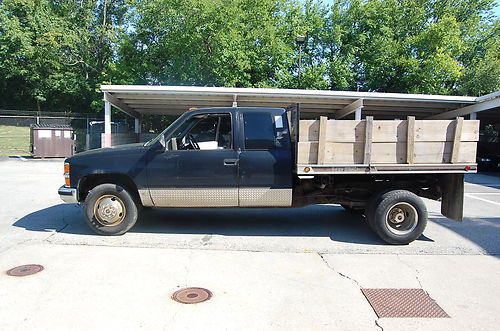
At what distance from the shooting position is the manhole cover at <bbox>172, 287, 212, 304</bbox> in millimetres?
4156

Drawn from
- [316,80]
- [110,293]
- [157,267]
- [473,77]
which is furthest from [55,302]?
[473,77]

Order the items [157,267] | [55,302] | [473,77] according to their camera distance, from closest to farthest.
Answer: [55,302]
[157,267]
[473,77]

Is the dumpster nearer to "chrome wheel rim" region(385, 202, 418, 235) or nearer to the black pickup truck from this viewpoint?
the black pickup truck

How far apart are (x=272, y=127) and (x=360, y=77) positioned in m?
24.8

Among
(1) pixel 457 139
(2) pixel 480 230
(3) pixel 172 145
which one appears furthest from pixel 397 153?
(3) pixel 172 145

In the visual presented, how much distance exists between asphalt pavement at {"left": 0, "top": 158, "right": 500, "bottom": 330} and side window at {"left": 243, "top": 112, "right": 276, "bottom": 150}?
1537 millimetres

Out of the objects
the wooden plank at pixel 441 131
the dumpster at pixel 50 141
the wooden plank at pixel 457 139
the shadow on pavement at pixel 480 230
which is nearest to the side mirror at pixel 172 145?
the wooden plank at pixel 441 131

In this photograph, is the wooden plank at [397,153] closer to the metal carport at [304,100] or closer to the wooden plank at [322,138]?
the wooden plank at [322,138]

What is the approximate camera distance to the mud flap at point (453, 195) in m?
6.51

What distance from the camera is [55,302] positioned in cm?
404

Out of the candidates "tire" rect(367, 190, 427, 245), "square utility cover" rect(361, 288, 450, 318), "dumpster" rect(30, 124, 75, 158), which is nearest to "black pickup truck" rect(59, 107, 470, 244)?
"tire" rect(367, 190, 427, 245)

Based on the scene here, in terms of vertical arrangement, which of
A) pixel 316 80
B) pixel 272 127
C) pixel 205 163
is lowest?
pixel 205 163

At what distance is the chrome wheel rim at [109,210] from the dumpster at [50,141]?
17.3m

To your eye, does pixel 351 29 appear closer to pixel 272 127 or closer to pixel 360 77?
pixel 360 77
